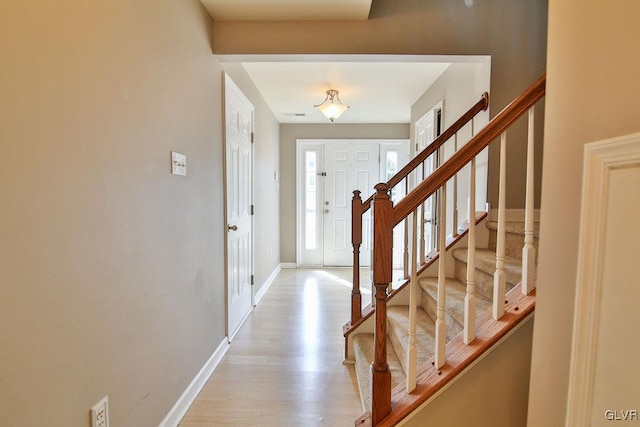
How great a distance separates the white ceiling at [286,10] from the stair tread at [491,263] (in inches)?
69.2

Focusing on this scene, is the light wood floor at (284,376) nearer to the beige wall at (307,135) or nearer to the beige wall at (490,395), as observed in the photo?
the beige wall at (490,395)

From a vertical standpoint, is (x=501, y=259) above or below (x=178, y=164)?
below

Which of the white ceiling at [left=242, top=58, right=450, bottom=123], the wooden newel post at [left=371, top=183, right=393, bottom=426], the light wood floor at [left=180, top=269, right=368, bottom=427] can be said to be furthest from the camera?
the white ceiling at [left=242, top=58, right=450, bottom=123]

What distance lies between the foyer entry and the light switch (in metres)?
3.63

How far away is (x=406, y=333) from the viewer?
1817 millimetres

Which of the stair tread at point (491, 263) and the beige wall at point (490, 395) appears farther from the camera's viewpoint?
the stair tread at point (491, 263)

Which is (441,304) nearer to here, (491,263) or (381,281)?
(381,281)

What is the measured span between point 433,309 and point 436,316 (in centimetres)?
23

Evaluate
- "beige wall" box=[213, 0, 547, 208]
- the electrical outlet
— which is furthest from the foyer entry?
the electrical outlet

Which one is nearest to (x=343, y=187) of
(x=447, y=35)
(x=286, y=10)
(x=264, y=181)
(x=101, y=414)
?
(x=264, y=181)

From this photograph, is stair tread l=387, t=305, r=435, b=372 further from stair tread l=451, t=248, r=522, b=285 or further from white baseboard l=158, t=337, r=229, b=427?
white baseboard l=158, t=337, r=229, b=427

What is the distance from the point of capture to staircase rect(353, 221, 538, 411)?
1.64 meters

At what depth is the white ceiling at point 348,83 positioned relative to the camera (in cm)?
306

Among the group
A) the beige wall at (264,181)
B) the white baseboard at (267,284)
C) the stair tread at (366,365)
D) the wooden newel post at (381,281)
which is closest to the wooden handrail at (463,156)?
the wooden newel post at (381,281)
